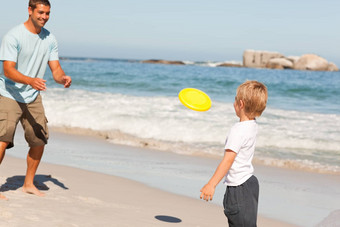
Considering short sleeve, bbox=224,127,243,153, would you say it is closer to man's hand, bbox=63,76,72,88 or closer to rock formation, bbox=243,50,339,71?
man's hand, bbox=63,76,72,88

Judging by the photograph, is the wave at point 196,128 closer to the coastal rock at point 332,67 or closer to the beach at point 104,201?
the beach at point 104,201

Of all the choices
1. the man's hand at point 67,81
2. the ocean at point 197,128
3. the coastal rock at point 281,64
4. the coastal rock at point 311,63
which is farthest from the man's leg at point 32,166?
the coastal rock at point 281,64

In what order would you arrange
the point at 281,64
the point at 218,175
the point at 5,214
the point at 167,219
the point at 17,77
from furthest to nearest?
the point at 281,64 < the point at 167,219 < the point at 17,77 < the point at 5,214 < the point at 218,175

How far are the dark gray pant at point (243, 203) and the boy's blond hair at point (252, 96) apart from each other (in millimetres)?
467

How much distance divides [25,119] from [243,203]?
235 centimetres

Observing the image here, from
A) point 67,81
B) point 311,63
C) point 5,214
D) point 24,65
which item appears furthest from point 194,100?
point 311,63

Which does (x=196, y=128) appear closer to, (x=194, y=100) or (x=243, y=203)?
(x=194, y=100)

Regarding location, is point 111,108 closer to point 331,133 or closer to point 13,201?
point 331,133

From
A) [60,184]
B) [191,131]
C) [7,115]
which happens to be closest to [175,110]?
[191,131]

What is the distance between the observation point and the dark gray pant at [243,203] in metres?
3.02

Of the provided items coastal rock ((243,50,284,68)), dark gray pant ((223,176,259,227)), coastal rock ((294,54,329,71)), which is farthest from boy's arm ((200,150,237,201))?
coastal rock ((243,50,284,68))

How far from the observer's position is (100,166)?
6.59 meters

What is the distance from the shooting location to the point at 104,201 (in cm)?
464

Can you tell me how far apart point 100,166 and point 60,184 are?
1407 mm
